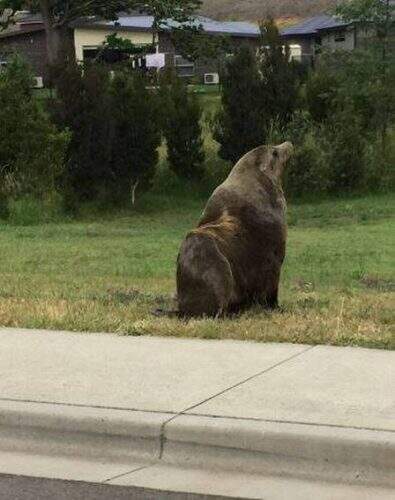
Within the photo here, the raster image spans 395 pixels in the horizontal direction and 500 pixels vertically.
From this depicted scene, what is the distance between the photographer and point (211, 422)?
18.1 feet

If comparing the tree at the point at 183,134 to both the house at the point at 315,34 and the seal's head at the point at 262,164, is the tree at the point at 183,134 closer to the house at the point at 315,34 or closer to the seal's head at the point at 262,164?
the seal's head at the point at 262,164

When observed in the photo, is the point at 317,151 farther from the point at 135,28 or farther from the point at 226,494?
the point at 135,28

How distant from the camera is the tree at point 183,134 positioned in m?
26.7

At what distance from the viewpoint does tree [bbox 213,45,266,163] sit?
26.5 m

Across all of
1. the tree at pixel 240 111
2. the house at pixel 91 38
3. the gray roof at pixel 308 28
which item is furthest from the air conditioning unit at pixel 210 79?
the tree at pixel 240 111

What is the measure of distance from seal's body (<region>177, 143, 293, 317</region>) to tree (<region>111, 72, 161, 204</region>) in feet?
54.2

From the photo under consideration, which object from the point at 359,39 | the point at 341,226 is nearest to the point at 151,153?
the point at 341,226

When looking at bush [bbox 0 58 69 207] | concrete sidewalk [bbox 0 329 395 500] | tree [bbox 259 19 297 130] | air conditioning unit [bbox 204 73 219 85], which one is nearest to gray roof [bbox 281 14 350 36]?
air conditioning unit [bbox 204 73 219 85]

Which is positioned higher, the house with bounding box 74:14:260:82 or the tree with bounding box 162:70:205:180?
the house with bounding box 74:14:260:82

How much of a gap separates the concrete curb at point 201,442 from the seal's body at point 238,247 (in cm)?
251

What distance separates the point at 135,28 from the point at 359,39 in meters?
30.1

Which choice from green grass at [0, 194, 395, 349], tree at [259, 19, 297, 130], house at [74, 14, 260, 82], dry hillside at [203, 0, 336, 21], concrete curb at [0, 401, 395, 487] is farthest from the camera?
dry hillside at [203, 0, 336, 21]

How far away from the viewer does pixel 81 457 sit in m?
5.63

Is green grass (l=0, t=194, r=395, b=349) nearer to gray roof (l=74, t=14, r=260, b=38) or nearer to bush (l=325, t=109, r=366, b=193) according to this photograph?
bush (l=325, t=109, r=366, b=193)
